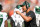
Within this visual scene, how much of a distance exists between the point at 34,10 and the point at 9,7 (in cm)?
42

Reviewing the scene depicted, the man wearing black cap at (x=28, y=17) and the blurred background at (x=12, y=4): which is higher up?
the blurred background at (x=12, y=4)

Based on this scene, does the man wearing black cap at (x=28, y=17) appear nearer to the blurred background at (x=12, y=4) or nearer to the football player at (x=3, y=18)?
the blurred background at (x=12, y=4)

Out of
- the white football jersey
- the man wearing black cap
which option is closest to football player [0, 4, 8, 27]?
the white football jersey

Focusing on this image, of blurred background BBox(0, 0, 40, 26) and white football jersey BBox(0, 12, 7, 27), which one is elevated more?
blurred background BBox(0, 0, 40, 26)

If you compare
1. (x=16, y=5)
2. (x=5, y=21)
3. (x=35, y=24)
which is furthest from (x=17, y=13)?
(x=35, y=24)

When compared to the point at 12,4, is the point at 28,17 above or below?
below

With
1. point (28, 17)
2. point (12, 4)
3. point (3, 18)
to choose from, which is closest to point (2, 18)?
point (3, 18)

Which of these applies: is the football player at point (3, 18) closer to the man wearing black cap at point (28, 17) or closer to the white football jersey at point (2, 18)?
the white football jersey at point (2, 18)

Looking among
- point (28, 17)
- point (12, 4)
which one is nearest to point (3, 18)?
point (12, 4)

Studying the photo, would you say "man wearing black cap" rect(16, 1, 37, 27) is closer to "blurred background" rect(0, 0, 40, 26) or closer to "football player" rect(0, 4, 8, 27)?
"blurred background" rect(0, 0, 40, 26)

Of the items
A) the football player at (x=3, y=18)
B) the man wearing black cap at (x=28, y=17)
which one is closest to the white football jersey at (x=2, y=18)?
the football player at (x=3, y=18)

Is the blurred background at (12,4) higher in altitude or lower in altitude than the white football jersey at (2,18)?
higher

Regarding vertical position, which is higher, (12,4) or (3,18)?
(12,4)

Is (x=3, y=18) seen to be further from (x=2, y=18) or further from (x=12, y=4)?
(x=12, y=4)
